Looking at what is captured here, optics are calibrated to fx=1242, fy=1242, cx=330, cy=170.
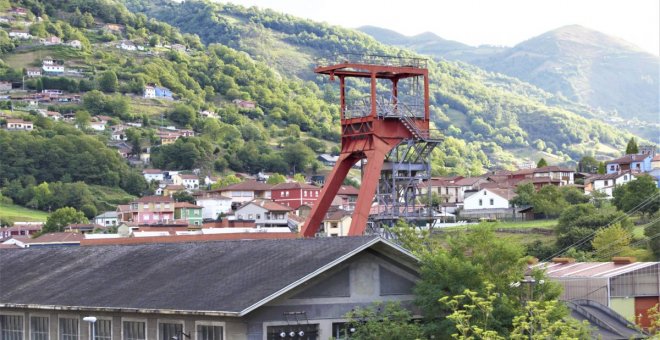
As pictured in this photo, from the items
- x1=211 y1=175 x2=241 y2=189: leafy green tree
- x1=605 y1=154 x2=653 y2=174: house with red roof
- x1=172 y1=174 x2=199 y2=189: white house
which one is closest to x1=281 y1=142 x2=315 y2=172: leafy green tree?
x1=172 y1=174 x2=199 y2=189: white house

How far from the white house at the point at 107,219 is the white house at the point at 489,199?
38.7m

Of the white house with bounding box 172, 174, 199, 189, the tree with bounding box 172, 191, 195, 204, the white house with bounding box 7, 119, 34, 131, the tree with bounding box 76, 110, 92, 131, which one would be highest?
the tree with bounding box 76, 110, 92, 131

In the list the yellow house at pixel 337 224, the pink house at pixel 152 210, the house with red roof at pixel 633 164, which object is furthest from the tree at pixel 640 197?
the pink house at pixel 152 210

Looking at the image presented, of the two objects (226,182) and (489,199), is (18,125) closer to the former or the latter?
(226,182)

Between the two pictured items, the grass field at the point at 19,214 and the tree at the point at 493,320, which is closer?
the tree at the point at 493,320

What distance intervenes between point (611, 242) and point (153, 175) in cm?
11989

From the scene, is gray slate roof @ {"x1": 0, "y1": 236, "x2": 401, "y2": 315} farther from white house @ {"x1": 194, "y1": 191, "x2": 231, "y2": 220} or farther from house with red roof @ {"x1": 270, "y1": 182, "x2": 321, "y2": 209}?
white house @ {"x1": 194, "y1": 191, "x2": 231, "y2": 220}

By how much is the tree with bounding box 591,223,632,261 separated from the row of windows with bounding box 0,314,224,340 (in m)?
34.4

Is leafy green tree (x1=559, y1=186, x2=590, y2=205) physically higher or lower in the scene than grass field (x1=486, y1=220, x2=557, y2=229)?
higher

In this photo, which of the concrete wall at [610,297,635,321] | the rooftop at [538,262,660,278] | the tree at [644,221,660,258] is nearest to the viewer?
the concrete wall at [610,297,635,321]

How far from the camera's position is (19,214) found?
13788 centimetres

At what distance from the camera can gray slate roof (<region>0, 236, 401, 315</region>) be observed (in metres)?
21.8

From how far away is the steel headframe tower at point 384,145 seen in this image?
5225 cm

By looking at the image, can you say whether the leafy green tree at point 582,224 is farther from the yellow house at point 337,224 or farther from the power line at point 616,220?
the yellow house at point 337,224
